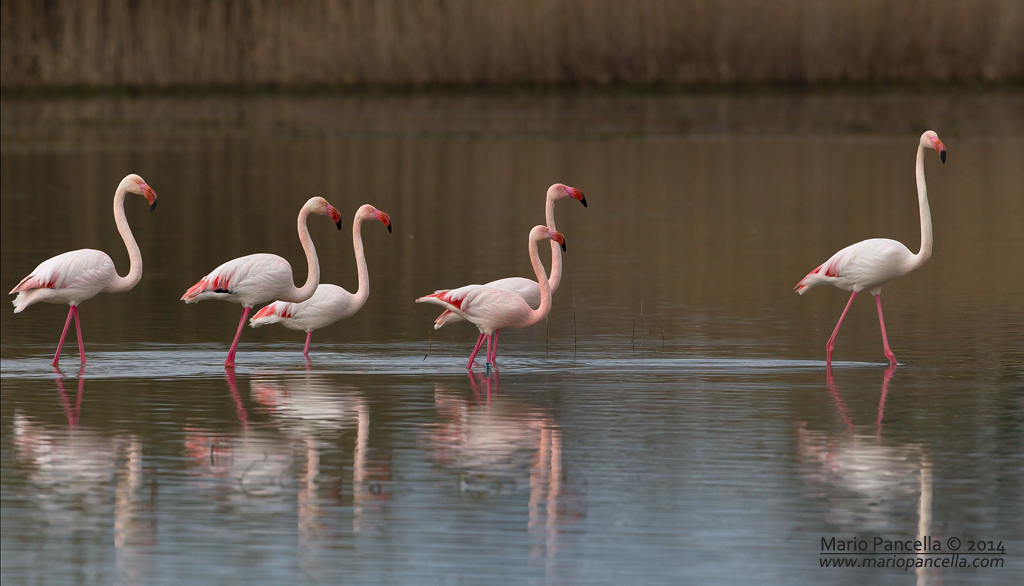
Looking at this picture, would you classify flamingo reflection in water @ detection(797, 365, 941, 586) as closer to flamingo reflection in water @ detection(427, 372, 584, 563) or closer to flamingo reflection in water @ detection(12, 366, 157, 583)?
flamingo reflection in water @ detection(427, 372, 584, 563)

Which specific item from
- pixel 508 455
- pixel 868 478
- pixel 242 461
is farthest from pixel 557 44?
pixel 868 478

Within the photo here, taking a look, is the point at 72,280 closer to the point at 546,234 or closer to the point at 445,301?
the point at 445,301

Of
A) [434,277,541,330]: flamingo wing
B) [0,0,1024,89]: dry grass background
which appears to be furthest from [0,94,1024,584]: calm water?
[0,0,1024,89]: dry grass background

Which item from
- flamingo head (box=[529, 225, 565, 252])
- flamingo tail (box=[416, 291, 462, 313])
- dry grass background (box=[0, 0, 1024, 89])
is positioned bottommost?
flamingo tail (box=[416, 291, 462, 313])

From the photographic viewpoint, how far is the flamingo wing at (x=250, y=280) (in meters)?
11.8

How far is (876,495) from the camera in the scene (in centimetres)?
788

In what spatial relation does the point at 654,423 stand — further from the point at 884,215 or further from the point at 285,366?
the point at 884,215

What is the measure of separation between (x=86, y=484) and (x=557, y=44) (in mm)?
31145

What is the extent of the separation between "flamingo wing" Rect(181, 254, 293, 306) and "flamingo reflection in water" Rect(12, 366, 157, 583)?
7.03 feet

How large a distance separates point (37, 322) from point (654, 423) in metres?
6.30

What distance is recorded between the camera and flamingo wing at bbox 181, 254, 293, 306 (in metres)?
11.8

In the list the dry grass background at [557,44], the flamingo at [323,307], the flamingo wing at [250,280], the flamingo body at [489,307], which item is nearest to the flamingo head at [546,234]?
the flamingo body at [489,307]

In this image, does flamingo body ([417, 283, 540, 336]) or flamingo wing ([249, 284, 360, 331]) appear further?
flamingo wing ([249, 284, 360, 331])

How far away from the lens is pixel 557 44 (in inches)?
1508
